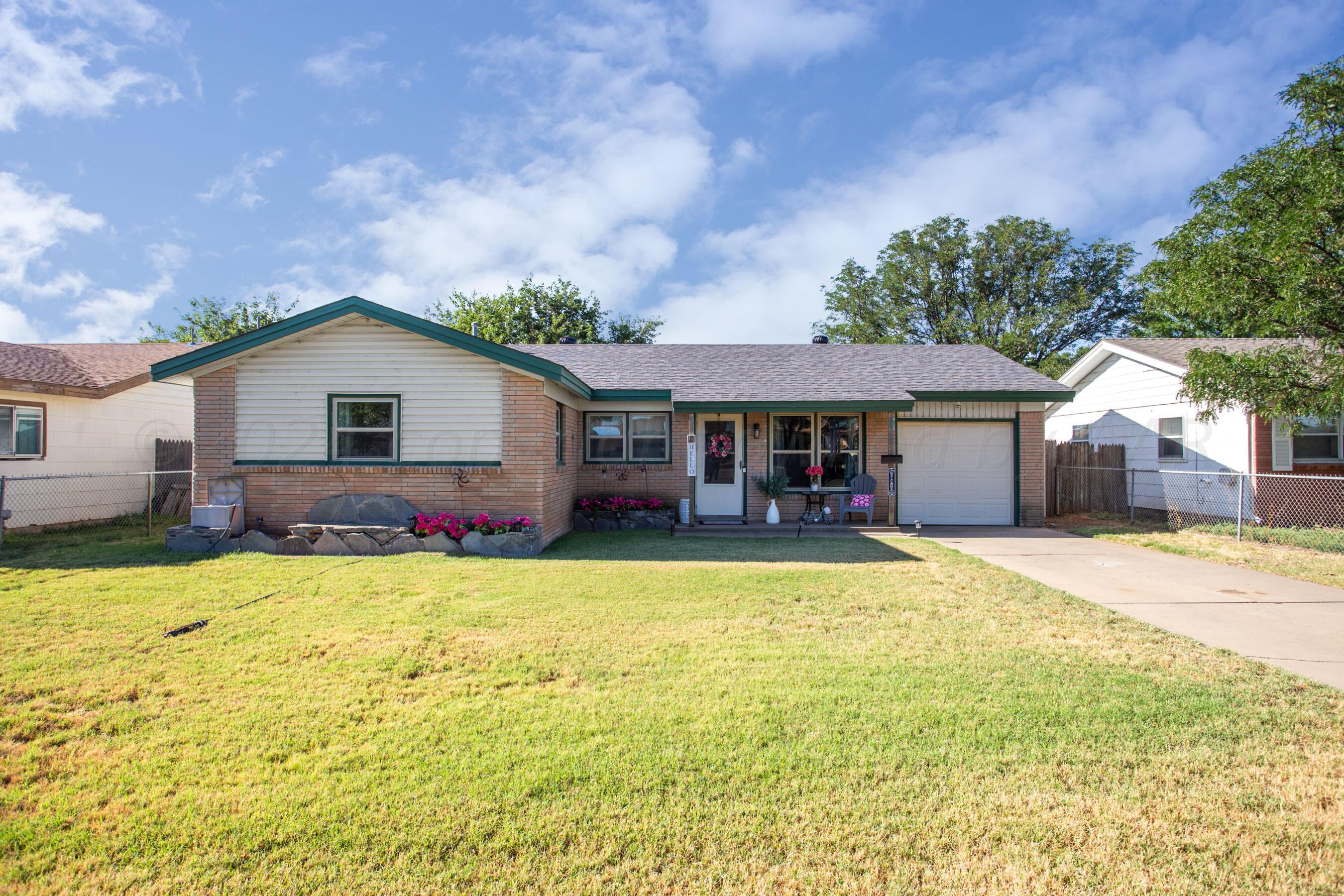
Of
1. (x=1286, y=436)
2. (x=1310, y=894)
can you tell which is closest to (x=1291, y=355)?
(x=1286, y=436)

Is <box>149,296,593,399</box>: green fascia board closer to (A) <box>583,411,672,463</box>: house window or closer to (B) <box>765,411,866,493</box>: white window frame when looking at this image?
(A) <box>583,411,672,463</box>: house window

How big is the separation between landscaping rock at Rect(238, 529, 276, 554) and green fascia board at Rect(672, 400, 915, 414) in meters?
7.06

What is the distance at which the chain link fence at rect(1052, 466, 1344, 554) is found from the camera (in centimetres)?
1148

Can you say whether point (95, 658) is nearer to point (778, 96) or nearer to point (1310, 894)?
point (1310, 894)

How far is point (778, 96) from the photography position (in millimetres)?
13188

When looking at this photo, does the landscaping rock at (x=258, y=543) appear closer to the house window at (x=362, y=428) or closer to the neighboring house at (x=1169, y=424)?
the house window at (x=362, y=428)

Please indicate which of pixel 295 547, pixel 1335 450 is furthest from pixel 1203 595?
pixel 295 547

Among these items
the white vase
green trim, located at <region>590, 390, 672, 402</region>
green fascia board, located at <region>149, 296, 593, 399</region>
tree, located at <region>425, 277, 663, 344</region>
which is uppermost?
tree, located at <region>425, 277, 663, 344</region>

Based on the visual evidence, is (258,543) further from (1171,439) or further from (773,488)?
(1171,439)

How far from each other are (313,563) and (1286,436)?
56.6 ft

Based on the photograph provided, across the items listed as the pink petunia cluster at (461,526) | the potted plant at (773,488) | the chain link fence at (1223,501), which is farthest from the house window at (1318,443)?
the pink petunia cluster at (461,526)

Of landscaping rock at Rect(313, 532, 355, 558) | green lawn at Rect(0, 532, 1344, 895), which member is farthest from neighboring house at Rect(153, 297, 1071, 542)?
green lawn at Rect(0, 532, 1344, 895)

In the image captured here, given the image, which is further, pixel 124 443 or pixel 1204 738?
pixel 124 443

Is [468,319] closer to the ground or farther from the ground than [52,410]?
farther from the ground
